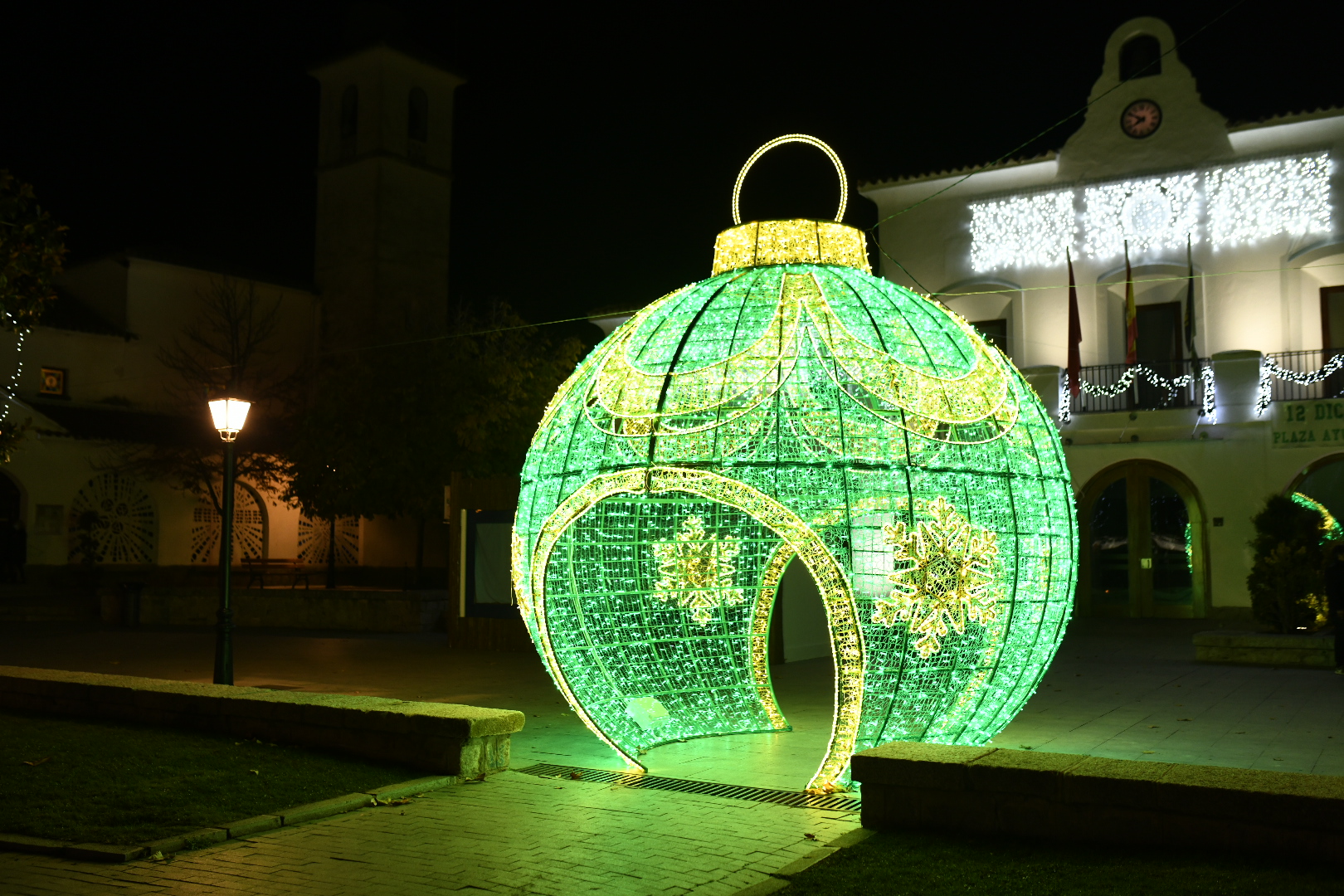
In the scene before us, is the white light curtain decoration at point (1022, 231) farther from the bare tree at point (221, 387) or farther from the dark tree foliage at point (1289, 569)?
the bare tree at point (221, 387)

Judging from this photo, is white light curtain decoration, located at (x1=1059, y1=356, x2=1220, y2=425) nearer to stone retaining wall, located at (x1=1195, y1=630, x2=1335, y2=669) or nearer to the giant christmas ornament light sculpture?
stone retaining wall, located at (x1=1195, y1=630, x2=1335, y2=669)

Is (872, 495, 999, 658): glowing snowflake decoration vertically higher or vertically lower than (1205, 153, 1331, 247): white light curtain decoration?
lower

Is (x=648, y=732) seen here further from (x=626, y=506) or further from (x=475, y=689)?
(x=475, y=689)

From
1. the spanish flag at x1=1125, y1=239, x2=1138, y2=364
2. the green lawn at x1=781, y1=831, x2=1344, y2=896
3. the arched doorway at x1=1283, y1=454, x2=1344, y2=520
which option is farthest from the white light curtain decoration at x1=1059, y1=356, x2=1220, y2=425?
the green lawn at x1=781, y1=831, x2=1344, y2=896

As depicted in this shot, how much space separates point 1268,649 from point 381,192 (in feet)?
90.0

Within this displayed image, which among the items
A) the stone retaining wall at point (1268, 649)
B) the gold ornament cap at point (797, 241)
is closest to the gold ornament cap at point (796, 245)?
the gold ornament cap at point (797, 241)

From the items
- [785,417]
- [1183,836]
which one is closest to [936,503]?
[785,417]

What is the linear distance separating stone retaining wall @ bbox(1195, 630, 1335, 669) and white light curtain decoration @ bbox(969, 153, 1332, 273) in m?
9.86

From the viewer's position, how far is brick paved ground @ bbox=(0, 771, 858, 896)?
18.0 ft

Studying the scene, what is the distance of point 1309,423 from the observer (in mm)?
20078

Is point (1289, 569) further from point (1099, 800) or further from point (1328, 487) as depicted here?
point (1099, 800)

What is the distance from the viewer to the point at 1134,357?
2159 centimetres

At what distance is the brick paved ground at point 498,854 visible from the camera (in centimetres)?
548

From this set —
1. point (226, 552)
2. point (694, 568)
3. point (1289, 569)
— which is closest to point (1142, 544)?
point (1289, 569)
